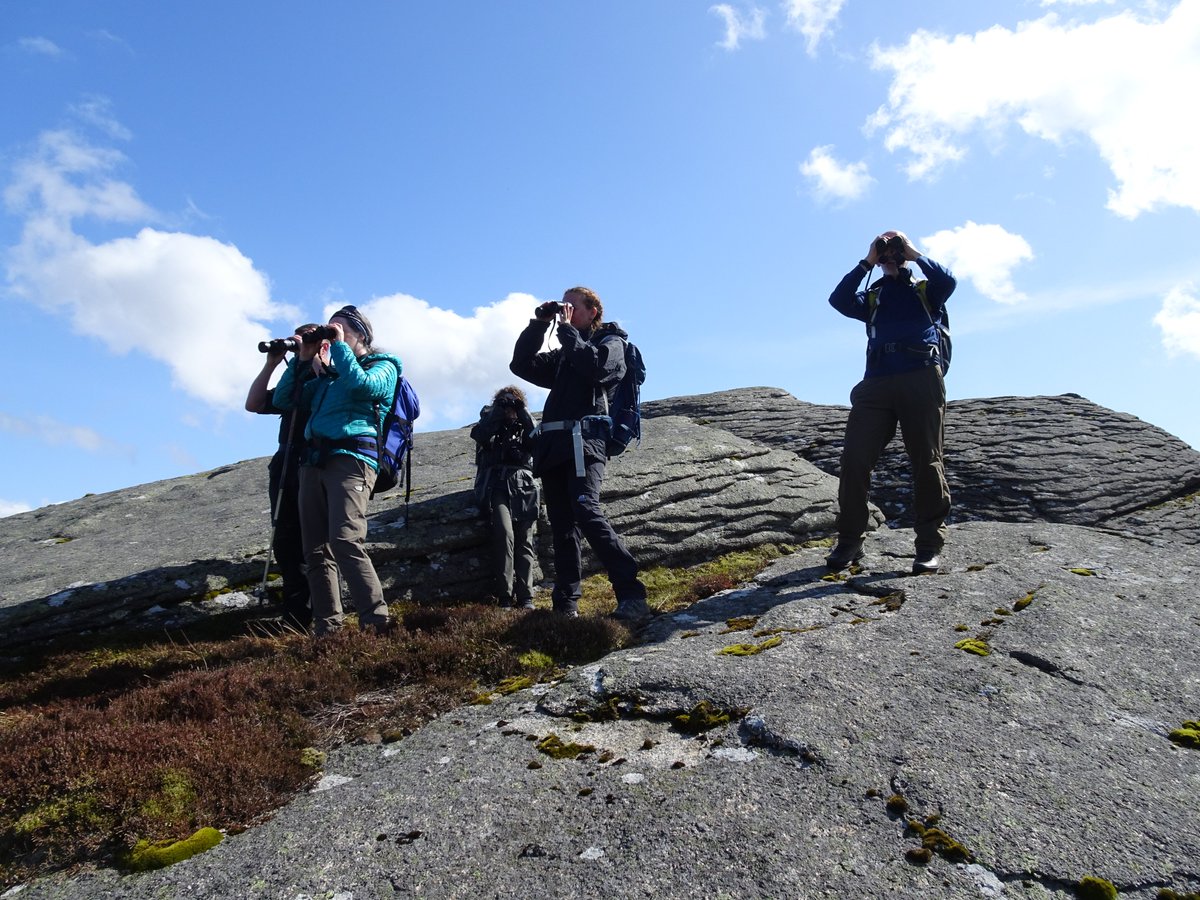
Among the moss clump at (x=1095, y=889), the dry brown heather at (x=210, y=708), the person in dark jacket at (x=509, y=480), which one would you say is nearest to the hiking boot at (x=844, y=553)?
the dry brown heather at (x=210, y=708)

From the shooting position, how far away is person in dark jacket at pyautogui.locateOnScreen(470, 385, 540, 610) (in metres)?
10.0

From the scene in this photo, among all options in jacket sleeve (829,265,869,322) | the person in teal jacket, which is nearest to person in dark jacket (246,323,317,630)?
the person in teal jacket

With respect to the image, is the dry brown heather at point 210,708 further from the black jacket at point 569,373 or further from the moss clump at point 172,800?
the black jacket at point 569,373

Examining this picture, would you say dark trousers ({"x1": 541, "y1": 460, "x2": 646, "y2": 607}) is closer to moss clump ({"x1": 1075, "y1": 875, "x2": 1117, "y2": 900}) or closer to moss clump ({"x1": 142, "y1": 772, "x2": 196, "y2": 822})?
moss clump ({"x1": 142, "y1": 772, "x2": 196, "y2": 822})

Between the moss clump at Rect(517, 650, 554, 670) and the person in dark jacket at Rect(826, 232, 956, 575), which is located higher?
the person in dark jacket at Rect(826, 232, 956, 575)

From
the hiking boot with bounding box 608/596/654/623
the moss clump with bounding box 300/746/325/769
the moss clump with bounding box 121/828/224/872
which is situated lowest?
the moss clump with bounding box 121/828/224/872

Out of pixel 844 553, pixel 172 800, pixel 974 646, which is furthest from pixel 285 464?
pixel 974 646

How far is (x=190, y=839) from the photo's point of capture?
172 inches

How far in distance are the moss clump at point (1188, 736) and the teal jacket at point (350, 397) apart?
7217 millimetres

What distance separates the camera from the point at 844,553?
30.1 feet

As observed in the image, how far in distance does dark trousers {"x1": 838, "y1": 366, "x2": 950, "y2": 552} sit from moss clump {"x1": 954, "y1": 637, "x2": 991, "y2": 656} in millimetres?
2411

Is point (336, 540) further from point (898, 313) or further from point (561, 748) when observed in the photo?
point (898, 313)

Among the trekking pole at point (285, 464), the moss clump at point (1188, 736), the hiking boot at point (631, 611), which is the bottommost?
the moss clump at point (1188, 736)

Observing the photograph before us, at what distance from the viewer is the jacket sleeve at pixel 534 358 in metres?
8.85
